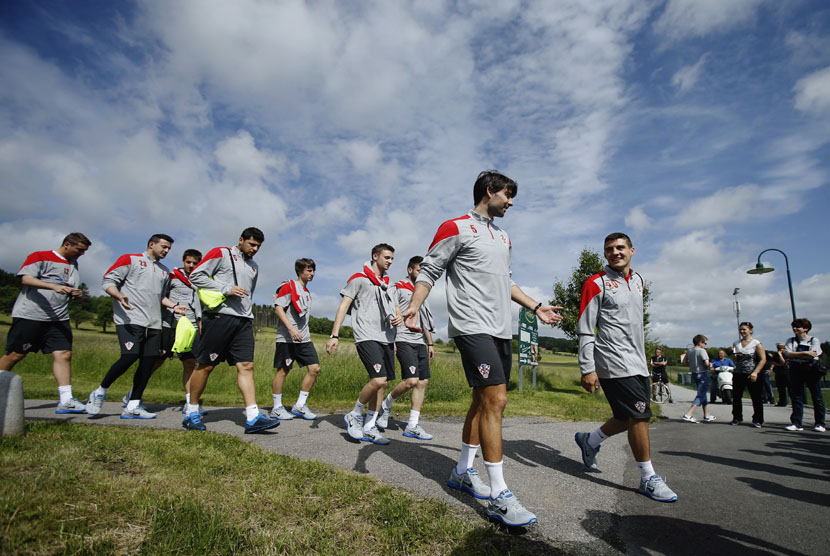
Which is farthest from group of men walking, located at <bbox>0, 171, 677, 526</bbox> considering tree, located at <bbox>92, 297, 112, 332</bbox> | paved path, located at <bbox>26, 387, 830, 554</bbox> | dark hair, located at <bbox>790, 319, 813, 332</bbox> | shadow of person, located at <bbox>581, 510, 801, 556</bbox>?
tree, located at <bbox>92, 297, 112, 332</bbox>

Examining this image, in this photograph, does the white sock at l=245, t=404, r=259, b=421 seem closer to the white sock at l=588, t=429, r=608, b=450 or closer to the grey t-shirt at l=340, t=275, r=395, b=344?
the grey t-shirt at l=340, t=275, r=395, b=344

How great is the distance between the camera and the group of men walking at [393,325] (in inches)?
129

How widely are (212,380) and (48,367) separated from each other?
23.5 ft

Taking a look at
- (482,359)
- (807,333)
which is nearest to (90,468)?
(482,359)

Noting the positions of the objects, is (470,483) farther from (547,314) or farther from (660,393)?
(660,393)

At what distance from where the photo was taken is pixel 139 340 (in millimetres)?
6254

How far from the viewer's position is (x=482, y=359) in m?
3.12

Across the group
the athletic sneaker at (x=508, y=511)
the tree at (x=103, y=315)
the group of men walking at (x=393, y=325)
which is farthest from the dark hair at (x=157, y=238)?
the tree at (x=103, y=315)

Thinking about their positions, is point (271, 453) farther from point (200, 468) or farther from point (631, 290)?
point (631, 290)

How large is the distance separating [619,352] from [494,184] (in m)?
1.82

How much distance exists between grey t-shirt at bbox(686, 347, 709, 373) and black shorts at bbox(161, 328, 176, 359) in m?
11.5

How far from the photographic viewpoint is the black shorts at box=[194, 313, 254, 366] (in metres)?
5.22

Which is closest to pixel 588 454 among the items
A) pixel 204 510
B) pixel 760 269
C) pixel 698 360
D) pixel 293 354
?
pixel 204 510

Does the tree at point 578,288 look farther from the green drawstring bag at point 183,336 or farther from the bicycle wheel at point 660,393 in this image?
the green drawstring bag at point 183,336
